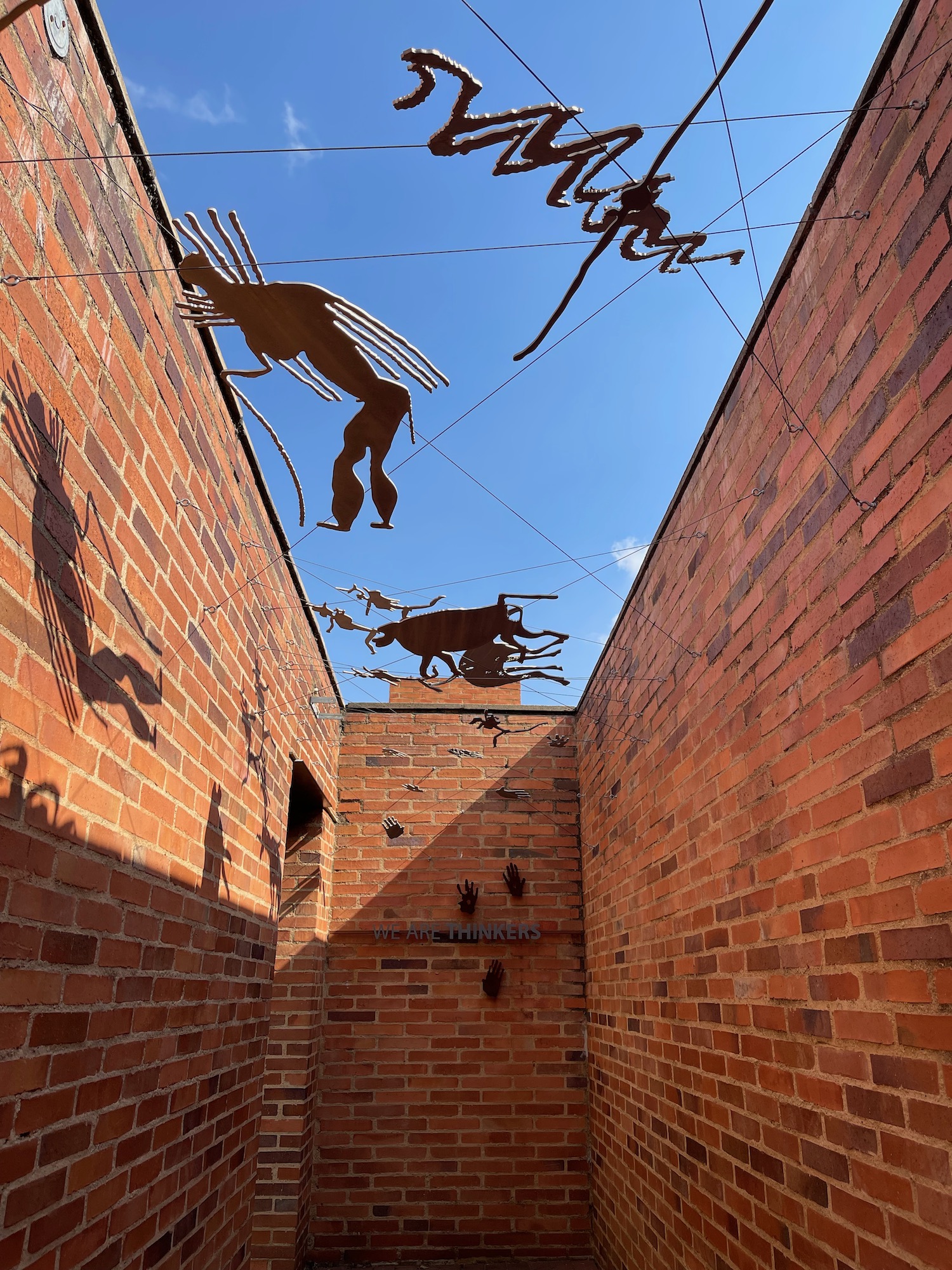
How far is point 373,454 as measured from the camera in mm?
1981

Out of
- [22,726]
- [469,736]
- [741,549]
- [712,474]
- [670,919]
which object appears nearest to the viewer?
[22,726]

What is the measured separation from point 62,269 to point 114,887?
1.14 m

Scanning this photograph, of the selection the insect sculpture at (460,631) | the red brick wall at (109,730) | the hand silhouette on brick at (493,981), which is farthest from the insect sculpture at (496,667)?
the hand silhouette on brick at (493,981)

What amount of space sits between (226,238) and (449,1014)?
4.04 metres

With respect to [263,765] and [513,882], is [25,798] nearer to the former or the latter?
[263,765]

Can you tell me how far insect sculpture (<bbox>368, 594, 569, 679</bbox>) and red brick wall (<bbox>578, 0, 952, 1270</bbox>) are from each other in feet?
1.84

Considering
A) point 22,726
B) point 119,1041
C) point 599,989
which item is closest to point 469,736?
point 599,989

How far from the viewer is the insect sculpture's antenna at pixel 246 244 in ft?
5.22

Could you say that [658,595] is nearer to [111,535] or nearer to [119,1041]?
[111,535]

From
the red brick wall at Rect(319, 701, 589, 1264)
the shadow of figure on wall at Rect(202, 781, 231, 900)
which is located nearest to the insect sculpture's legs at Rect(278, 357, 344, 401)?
the shadow of figure on wall at Rect(202, 781, 231, 900)

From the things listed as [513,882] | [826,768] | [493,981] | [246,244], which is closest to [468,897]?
[513,882]

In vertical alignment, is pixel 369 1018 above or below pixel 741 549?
below

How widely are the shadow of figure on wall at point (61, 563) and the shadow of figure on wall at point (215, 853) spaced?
2.37 feet

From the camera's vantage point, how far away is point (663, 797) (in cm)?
299
